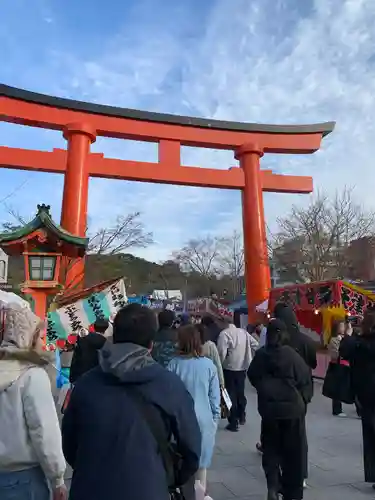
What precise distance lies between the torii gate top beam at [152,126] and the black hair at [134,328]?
41.4 ft

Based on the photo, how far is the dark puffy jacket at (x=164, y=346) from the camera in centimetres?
407

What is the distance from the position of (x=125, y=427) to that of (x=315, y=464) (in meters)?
3.57

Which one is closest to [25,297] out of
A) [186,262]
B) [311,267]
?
[311,267]

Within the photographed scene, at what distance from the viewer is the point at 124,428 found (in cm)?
170

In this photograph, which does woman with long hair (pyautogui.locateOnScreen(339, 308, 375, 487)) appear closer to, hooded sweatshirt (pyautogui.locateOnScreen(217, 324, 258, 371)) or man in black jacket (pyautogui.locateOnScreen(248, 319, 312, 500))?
man in black jacket (pyautogui.locateOnScreen(248, 319, 312, 500))

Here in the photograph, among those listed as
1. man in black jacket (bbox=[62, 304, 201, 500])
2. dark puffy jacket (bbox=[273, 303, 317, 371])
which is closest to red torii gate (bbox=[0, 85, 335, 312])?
dark puffy jacket (bbox=[273, 303, 317, 371])

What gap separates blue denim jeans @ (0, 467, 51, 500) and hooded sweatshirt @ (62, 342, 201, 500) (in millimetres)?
358

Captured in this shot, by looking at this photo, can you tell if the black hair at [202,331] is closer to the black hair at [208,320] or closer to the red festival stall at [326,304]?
the black hair at [208,320]

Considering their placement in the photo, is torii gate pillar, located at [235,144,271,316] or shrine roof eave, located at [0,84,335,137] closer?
shrine roof eave, located at [0,84,335,137]

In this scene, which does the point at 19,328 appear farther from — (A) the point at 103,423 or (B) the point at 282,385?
(B) the point at 282,385

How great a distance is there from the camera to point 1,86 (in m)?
12.6

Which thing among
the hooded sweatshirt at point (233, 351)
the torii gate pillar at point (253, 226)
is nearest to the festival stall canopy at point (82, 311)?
the hooded sweatshirt at point (233, 351)

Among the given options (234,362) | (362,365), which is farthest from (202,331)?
(234,362)

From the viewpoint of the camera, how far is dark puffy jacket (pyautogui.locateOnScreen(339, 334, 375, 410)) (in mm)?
3822
